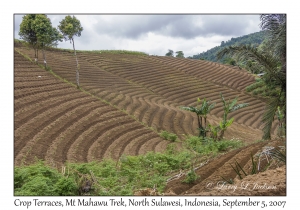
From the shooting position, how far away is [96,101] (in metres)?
16.5

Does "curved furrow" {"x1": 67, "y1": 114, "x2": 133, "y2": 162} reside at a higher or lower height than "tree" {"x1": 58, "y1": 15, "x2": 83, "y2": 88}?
lower

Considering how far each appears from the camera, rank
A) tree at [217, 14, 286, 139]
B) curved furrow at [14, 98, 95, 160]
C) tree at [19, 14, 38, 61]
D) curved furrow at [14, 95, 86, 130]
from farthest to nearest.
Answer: tree at [19, 14, 38, 61]
curved furrow at [14, 95, 86, 130]
curved furrow at [14, 98, 95, 160]
tree at [217, 14, 286, 139]

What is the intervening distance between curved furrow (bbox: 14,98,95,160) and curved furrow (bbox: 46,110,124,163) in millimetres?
892

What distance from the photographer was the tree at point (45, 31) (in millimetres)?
17906

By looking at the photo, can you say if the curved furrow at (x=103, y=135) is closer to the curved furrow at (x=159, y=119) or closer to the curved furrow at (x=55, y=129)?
the curved furrow at (x=55, y=129)

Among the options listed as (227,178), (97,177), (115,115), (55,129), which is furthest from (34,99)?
(227,178)

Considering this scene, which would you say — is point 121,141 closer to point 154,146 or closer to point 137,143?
point 137,143

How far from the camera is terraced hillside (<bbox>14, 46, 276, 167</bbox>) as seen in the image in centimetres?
1042

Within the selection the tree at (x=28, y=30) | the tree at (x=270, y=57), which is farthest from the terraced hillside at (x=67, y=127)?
the tree at (x=270, y=57)

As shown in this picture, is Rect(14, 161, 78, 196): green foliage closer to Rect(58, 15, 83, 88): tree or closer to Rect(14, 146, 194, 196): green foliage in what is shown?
Rect(14, 146, 194, 196): green foliage

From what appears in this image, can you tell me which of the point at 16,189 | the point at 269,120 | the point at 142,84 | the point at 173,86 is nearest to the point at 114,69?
the point at 142,84

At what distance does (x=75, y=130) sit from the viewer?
11727mm

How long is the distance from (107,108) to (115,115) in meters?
1.03

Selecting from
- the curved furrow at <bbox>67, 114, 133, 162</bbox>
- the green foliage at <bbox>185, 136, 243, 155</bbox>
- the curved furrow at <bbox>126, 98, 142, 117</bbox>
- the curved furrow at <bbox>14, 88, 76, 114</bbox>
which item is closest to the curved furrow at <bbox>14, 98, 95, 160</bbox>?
the curved furrow at <bbox>14, 88, 76, 114</bbox>
